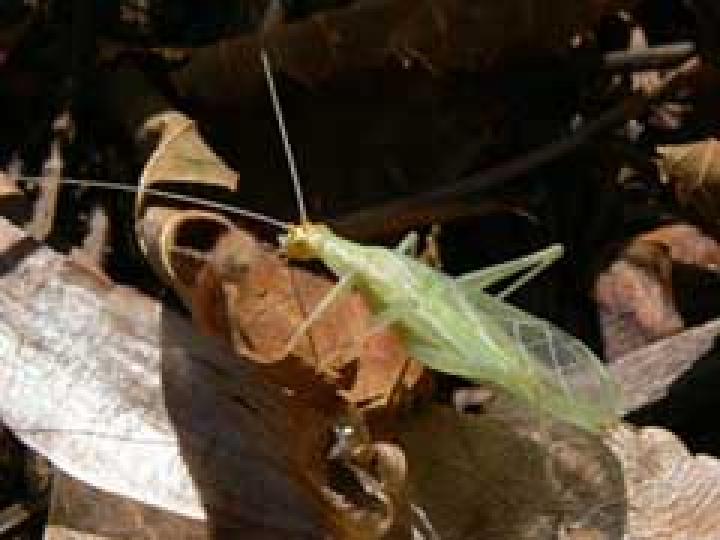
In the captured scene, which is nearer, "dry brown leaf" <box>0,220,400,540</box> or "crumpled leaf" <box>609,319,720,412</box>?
"dry brown leaf" <box>0,220,400,540</box>

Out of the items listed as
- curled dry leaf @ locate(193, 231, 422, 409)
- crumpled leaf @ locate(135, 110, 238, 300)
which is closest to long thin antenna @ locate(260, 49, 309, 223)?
crumpled leaf @ locate(135, 110, 238, 300)

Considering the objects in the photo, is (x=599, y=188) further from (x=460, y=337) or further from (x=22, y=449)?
(x=22, y=449)

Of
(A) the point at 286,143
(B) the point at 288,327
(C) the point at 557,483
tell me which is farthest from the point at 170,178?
(C) the point at 557,483

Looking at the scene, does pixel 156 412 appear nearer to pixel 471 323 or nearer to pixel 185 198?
pixel 185 198

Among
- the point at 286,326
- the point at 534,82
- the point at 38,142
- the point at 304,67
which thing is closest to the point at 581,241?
the point at 534,82

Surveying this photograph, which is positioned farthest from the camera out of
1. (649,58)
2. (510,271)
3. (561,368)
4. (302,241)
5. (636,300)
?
(649,58)

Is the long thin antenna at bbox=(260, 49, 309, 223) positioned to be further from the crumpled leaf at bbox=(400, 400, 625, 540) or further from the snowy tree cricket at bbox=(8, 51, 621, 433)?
the crumpled leaf at bbox=(400, 400, 625, 540)

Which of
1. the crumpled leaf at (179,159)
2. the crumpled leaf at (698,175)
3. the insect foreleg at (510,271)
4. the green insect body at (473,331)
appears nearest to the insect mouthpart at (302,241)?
the green insect body at (473,331)
